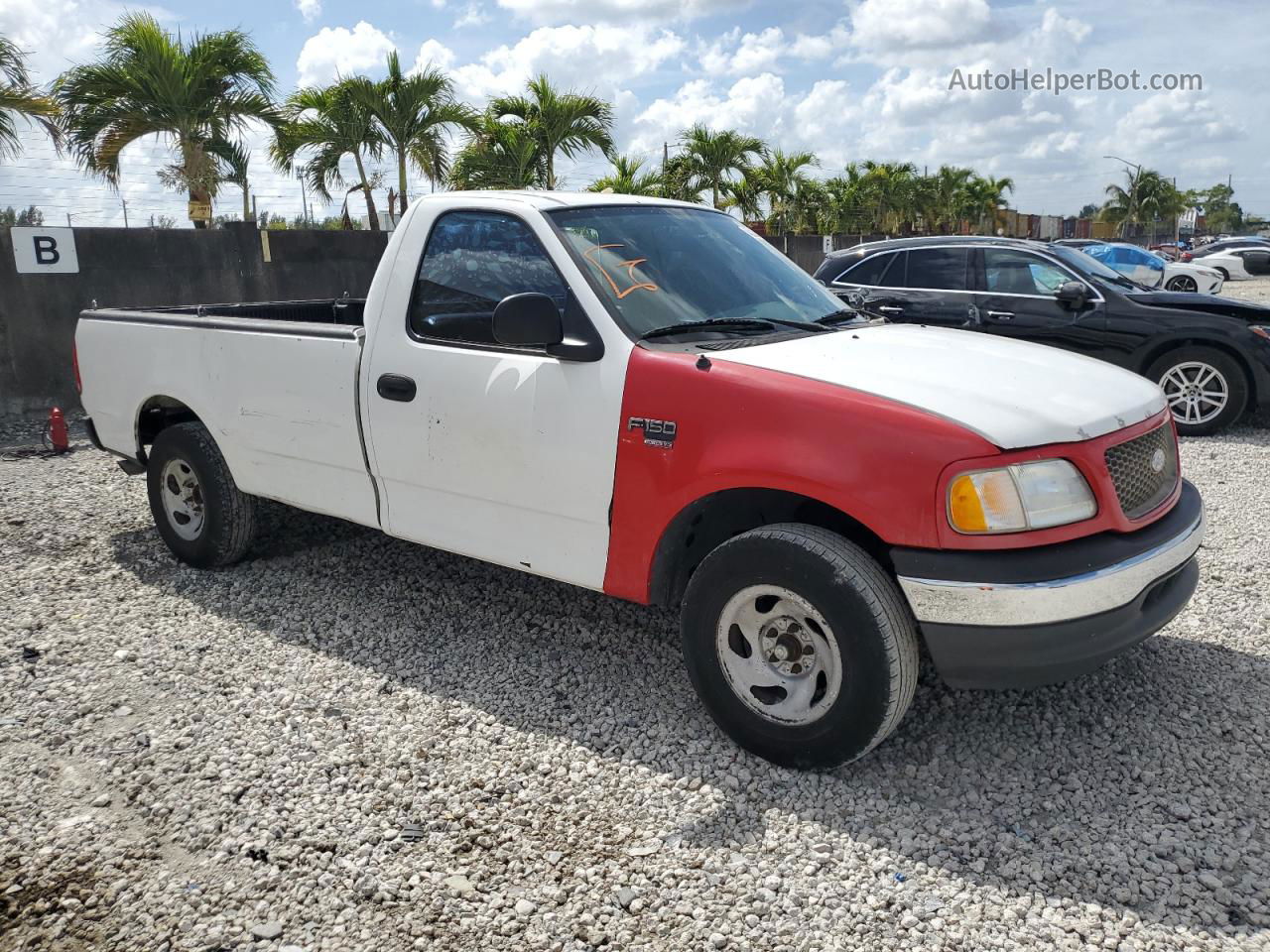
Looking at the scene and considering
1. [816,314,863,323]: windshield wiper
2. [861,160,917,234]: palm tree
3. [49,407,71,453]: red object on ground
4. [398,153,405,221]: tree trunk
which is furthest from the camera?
[861,160,917,234]: palm tree

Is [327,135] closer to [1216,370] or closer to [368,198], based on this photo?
[368,198]

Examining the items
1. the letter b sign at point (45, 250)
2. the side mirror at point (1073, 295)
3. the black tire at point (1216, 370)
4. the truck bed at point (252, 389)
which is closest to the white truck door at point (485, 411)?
the truck bed at point (252, 389)

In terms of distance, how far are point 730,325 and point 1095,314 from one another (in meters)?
6.50

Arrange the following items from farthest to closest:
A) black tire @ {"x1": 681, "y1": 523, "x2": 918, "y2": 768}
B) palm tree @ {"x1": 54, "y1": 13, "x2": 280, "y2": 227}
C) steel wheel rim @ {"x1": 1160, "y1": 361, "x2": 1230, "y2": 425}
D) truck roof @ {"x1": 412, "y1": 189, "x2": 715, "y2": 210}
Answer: palm tree @ {"x1": 54, "y1": 13, "x2": 280, "y2": 227}, steel wheel rim @ {"x1": 1160, "y1": 361, "x2": 1230, "y2": 425}, truck roof @ {"x1": 412, "y1": 189, "x2": 715, "y2": 210}, black tire @ {"x1": 681, "y1": 523, "x2": 918, "y2": 768}

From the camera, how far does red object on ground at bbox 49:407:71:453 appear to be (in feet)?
29.6

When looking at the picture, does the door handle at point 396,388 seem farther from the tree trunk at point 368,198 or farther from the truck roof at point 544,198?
the tree trunk at point 368,198

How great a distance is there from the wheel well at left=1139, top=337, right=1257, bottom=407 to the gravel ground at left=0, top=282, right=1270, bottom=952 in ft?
15.1

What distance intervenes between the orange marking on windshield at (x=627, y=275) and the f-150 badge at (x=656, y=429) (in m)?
0.56

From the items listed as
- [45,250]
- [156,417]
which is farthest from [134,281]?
[156,417]

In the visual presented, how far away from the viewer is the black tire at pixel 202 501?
5316 millimetres

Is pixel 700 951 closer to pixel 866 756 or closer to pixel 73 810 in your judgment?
pixel 866 756

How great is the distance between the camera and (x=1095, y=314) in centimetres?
913

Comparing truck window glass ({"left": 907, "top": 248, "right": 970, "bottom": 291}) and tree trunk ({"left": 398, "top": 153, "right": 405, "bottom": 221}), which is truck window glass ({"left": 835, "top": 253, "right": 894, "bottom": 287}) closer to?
truck window glass ({"left": 907, "top": 248, "right": 970, "bottom": 291})

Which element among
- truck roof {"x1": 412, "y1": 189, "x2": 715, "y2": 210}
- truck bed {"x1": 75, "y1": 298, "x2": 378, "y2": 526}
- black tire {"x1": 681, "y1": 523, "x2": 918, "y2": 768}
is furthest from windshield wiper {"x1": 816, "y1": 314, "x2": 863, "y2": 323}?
truck bed {"x1": 75, "y1": 298, "x2": 378, "y2": 526}
